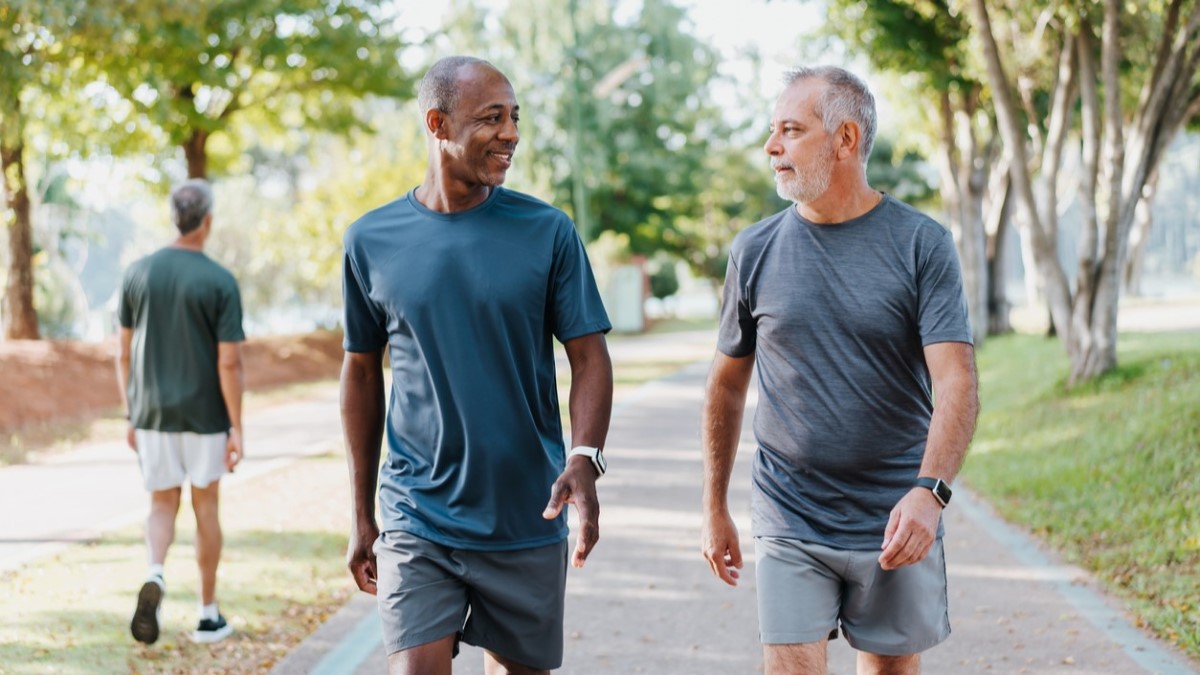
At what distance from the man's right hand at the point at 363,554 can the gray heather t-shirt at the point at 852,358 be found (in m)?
1.09

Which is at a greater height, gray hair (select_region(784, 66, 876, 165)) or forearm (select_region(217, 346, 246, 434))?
gray hair (select_region(784, 66, 876, 165))

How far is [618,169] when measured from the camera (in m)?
43.5

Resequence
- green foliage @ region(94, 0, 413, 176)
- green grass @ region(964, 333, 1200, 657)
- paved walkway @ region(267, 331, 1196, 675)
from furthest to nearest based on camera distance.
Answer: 1. green foliage @ region(94, 0, 413, 176)
2. green grass @ region(964, 333, 1200, 657)
3. paved walkway @ region(267, 331, 1196, 675)

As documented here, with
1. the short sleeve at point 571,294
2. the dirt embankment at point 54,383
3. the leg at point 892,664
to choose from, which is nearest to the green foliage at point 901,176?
the dirt embankment at point 54,383

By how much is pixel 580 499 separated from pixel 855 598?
800 mm

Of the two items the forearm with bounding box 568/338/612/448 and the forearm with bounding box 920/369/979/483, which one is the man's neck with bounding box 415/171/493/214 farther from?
the forearm with bounding box 920/369/979/483

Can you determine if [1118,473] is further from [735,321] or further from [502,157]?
[502,157]

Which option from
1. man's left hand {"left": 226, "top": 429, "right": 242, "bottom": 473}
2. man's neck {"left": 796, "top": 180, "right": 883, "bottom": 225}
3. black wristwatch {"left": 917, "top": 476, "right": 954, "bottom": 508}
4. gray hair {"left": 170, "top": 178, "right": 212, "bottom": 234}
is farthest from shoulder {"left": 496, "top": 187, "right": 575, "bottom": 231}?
man's left hand {"left": 226, "top": 429, "right": 242, "bottom": 473}

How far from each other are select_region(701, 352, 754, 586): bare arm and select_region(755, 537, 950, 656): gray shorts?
0.21 m

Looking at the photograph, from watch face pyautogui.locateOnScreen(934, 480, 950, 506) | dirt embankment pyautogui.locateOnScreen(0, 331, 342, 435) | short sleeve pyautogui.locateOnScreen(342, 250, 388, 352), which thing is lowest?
dirt embankment pyautogui.locateOnScreen(0, 331, 342, 435)

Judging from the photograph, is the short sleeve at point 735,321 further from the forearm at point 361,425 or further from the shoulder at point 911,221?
the forearm at point 361,425

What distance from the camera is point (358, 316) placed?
3.67m

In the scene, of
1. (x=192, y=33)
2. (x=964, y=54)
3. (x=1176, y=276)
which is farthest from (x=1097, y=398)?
(x=1176, y=276)

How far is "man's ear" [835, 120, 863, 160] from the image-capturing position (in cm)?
354
